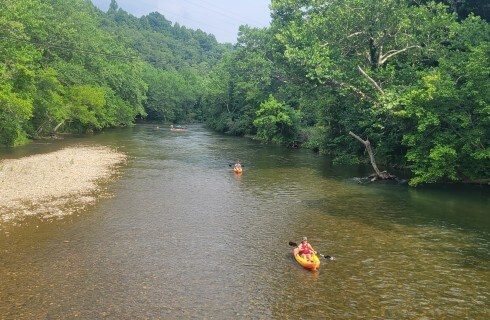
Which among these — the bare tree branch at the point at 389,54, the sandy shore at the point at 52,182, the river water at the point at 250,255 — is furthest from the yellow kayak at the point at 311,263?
the bare tree branch at the point at 389,54

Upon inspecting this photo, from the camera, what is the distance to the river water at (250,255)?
14336mm

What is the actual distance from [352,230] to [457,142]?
47.8ft

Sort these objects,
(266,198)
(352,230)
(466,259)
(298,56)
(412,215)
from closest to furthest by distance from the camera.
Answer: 1. (466,259)
2. (352,230)
3. (412,215)
4. (266,198)
5. (298,56)

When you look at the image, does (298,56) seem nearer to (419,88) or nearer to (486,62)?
(419,88)

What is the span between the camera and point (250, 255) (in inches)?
756

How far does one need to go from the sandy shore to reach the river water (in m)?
1.58

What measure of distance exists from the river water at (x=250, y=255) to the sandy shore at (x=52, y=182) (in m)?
1.58

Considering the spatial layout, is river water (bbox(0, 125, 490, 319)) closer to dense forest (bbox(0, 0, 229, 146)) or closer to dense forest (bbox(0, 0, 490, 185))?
dense forest (bbox(0, 0, 490, 185))

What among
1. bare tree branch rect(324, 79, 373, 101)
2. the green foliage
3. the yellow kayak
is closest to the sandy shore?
the yellow kayak

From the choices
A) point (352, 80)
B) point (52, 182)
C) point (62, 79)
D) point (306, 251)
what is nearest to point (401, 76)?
point (352, 80)

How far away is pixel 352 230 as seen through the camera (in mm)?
23047

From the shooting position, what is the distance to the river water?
47.0 ft

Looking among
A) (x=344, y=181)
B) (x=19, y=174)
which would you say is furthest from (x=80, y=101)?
(x=344, y=181)

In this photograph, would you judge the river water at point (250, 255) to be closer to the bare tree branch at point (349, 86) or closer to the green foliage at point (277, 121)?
the bare tree branch at point (349, 86)
